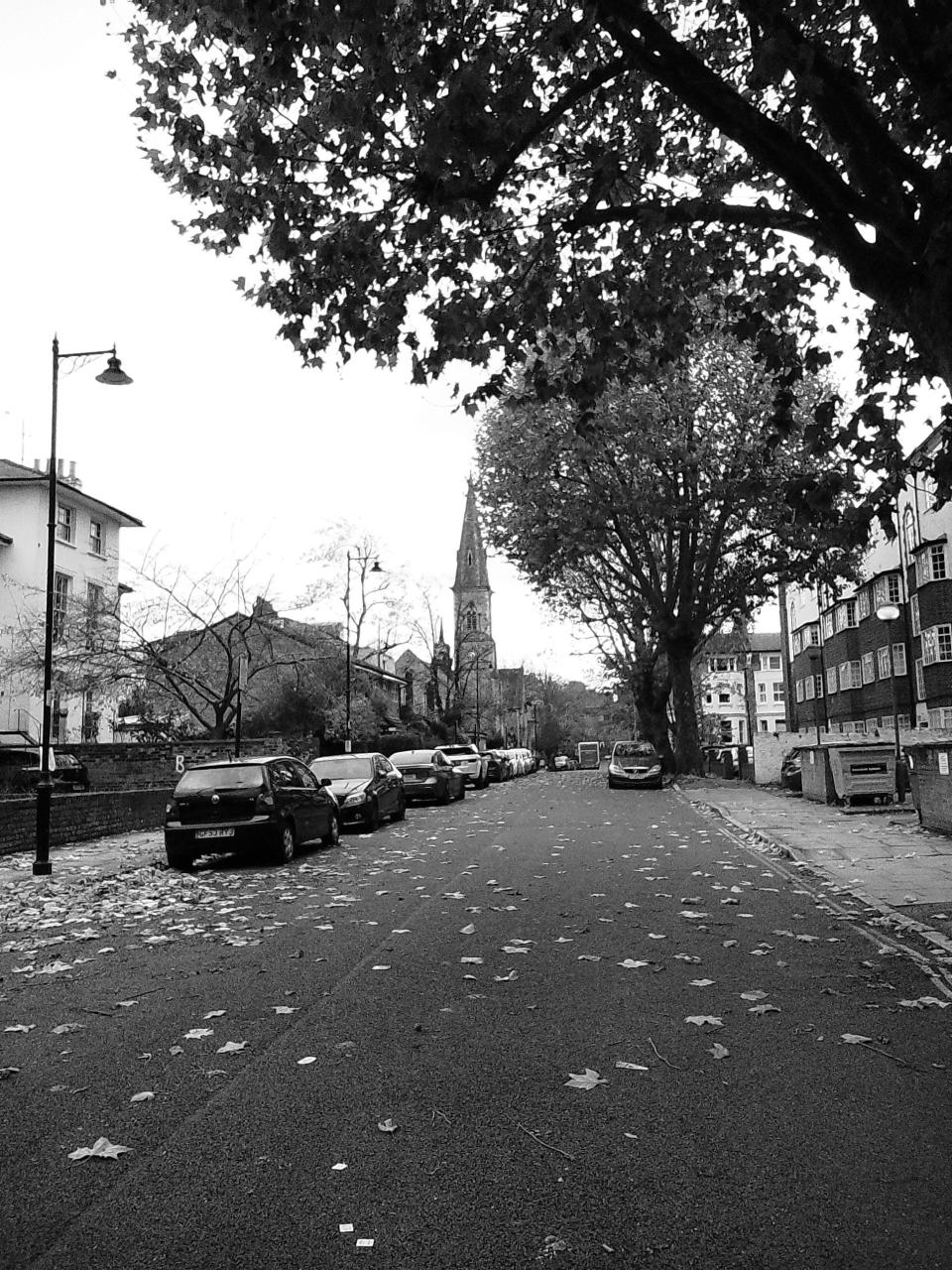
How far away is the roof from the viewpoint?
1478 inches

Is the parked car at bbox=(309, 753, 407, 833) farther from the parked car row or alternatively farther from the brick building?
the brick building

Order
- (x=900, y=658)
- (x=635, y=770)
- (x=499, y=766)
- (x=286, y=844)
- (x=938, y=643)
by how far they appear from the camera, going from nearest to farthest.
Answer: (x=286, y=844) → (x=635, y=770) → (x=938, y=643) → (x=900, y=658) → (x=499, y=766)

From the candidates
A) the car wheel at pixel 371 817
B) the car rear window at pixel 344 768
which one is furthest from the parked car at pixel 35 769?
the car wheel at pixel 371 817

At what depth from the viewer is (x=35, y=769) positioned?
2584 centimetres

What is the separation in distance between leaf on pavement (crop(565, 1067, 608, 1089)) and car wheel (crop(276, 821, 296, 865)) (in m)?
10.3

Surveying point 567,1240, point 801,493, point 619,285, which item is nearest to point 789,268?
point 619,285

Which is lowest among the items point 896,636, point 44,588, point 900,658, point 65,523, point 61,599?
point 900,658

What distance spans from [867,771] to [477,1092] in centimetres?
1969

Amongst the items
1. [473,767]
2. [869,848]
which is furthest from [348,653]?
[869,848]

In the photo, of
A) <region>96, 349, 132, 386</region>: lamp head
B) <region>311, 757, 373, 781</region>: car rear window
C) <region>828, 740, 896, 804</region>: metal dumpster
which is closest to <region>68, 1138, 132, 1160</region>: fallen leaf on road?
<region>96, 349, 132, 386</region>: lamp head

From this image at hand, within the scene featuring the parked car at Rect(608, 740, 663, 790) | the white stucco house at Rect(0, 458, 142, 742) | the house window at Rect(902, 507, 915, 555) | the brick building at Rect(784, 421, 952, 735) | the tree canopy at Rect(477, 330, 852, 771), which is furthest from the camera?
the house window at Rect(902, 507, 915, 555)

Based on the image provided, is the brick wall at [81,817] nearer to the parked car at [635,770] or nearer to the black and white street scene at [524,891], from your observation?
the black and white street scene at [524,891]

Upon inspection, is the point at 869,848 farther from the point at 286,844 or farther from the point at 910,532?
the point at 910,532

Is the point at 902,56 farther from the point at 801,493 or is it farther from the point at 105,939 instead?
the point at 105,939
